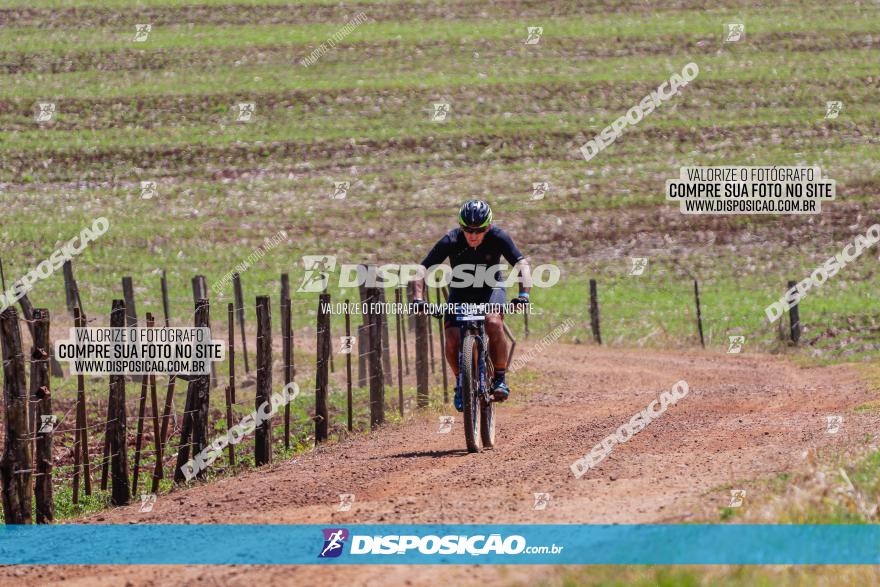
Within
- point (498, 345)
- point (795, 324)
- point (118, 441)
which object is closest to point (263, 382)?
point (118, 441)

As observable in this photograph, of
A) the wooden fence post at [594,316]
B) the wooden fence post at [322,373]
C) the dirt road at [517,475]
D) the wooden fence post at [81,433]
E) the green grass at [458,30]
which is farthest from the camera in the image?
the green grass at [458,30]

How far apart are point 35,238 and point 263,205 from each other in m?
8.46

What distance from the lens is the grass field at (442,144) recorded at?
126 ft

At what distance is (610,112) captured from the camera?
56.4 meters

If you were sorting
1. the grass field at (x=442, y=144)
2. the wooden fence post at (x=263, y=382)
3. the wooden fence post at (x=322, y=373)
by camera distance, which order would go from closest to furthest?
the wooden fence post at (x=263, y=382)
the wooden fence post at (x=322, y=373)
the grass field at (x=442, y=144)

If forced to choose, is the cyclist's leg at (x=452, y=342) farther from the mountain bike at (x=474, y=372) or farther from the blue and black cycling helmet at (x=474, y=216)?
the blue and black cycling helmet at (x=474, y=216)

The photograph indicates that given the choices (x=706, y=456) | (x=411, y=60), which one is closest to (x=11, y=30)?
(x=411, y=60)

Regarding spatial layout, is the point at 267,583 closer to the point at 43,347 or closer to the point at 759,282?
the point at 43,347

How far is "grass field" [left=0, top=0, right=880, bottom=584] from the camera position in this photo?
38469 mm

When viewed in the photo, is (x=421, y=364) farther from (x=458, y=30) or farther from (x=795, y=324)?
(x=458, y=30)

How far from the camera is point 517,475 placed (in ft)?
38.1

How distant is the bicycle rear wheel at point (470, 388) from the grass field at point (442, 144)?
14219 millimetres

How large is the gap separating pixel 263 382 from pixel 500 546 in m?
6.76

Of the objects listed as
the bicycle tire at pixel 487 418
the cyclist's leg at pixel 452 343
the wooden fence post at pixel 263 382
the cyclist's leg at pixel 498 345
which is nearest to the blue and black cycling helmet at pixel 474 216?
the cyclist's leg at pixel 498 345
